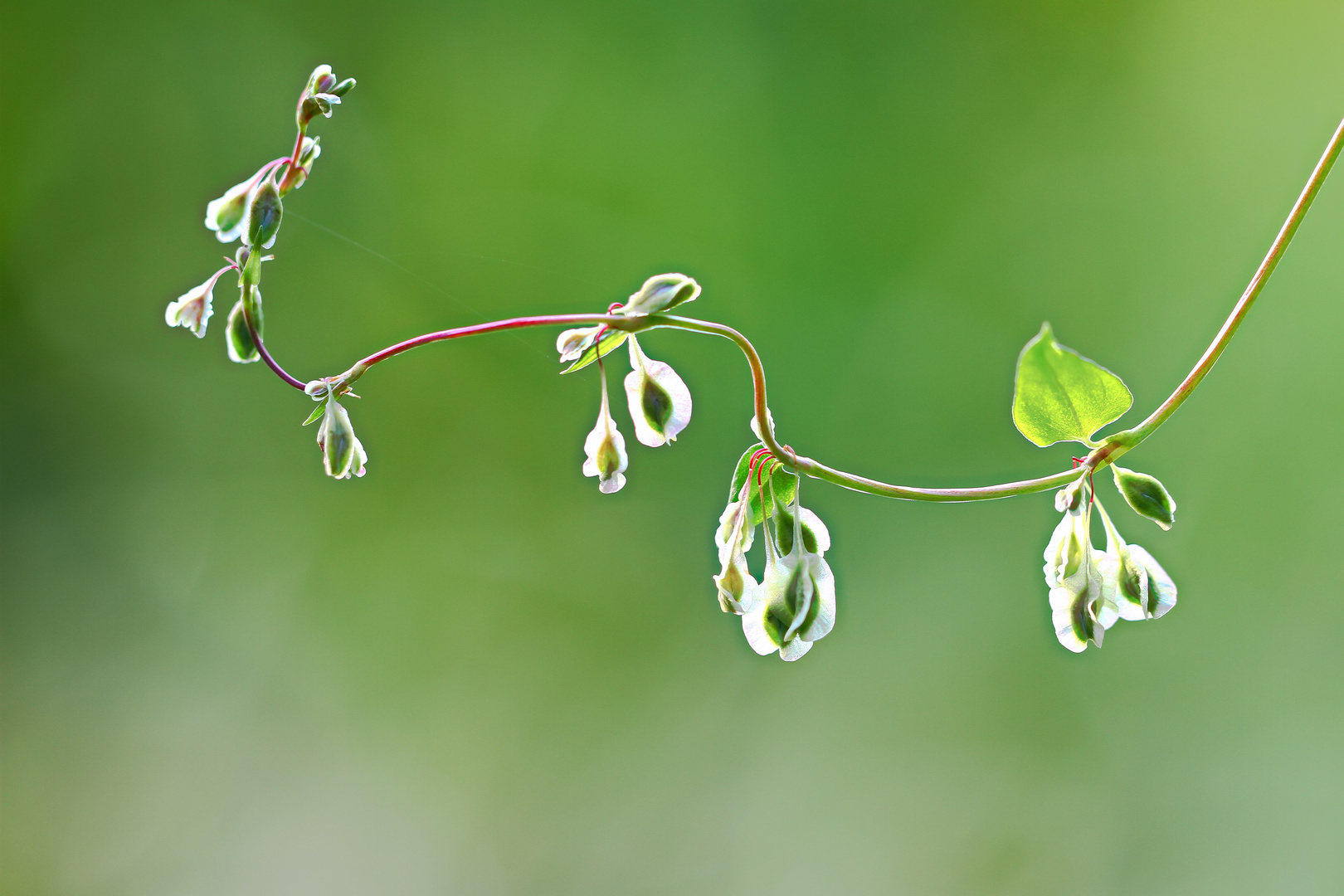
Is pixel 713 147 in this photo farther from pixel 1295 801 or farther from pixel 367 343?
pixel 1295 801

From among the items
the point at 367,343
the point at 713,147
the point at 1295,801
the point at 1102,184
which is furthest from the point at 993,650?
the point at 367,343

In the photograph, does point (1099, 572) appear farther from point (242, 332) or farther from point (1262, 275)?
point (242, 332)

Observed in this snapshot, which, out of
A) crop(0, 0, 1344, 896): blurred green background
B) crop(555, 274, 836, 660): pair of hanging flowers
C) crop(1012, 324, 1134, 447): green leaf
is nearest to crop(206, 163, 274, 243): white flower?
crop(555, 274, 836, 660): pair of hanging flowers

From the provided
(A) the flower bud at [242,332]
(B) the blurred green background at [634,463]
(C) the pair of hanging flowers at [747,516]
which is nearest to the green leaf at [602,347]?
(C) the pair of hanging flowers at [747,516]

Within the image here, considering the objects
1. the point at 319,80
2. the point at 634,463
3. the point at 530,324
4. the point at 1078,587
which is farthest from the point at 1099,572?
the point at 634,463

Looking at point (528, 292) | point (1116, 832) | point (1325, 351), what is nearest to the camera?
point (1325, 351)

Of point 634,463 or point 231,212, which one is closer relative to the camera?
point 231,212

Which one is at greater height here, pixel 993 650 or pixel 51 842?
pixel 993 650
